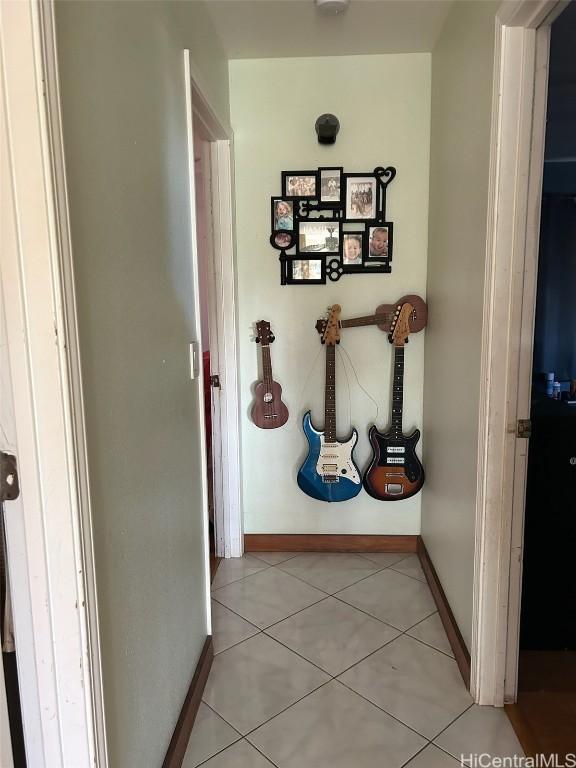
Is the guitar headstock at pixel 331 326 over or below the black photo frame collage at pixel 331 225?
below

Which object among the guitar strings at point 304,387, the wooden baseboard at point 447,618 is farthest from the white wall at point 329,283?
the wooden baseboard at point 447,618

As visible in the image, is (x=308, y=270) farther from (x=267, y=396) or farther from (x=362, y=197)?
(x=267, y=396)

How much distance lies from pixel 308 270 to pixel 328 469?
0.99 meters

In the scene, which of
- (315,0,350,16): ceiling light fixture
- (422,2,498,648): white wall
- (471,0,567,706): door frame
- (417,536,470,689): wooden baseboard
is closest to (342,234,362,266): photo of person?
(422,2,498,648): white wall

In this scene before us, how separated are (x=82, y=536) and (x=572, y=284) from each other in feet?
10.1

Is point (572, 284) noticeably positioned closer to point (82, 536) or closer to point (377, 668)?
point (377, 668)

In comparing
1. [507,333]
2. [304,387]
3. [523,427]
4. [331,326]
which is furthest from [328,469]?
[507,333]

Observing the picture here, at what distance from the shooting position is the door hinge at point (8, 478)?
0.95 metres

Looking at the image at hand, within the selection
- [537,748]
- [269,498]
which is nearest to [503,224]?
[537,748]

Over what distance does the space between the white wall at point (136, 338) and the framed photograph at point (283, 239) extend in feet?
3.25

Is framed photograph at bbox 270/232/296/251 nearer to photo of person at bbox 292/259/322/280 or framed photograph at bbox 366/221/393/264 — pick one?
photo of person at bbox 292/259/322/280

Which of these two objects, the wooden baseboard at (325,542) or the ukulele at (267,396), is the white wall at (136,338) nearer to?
the ukulele at (267,396)

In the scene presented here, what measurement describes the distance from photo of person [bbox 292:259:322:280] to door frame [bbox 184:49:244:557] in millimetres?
306

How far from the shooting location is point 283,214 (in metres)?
2.74
